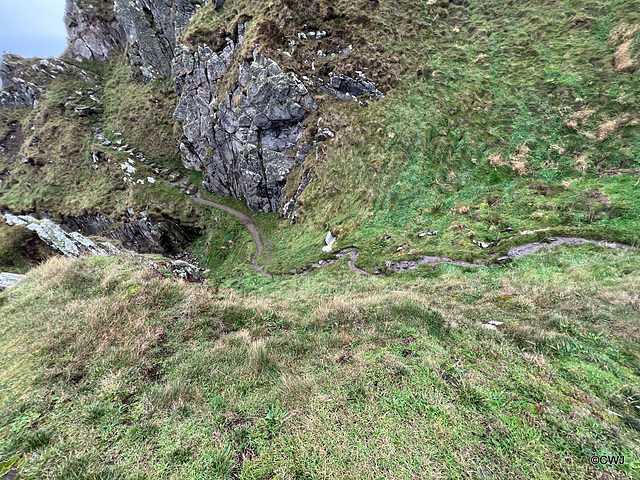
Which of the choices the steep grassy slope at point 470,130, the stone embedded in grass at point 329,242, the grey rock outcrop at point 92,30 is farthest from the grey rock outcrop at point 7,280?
the grey rock outcrop at point 92,30

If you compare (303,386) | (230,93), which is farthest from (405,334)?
(230,93)

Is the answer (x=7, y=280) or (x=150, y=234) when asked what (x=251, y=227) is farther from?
(x=7, y=280)

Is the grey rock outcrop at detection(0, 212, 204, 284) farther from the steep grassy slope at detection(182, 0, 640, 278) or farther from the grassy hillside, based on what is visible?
the steep grassy slope at detection(182, 0, 640, 278)

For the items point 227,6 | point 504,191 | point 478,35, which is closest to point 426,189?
point 504,191

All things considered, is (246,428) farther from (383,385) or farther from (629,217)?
(629,217)

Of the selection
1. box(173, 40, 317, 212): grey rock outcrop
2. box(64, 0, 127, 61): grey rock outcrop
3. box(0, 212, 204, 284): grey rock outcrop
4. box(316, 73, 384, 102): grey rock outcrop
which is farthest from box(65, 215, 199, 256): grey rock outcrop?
Result: box(64, 0, 127, 61): grey rock outcrop

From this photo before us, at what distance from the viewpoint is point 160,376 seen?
686 centimetres

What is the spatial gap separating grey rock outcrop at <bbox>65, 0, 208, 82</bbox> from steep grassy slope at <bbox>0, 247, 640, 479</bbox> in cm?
8722

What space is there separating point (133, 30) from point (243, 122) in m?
61.7

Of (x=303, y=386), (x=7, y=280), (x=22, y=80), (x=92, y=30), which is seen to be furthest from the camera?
(x=92, y=30)

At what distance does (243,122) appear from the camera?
4606 centimetres

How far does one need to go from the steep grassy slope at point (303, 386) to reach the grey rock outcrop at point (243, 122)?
1542 inches

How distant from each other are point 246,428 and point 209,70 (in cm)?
6632

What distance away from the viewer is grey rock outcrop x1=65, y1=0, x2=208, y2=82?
219 ft
